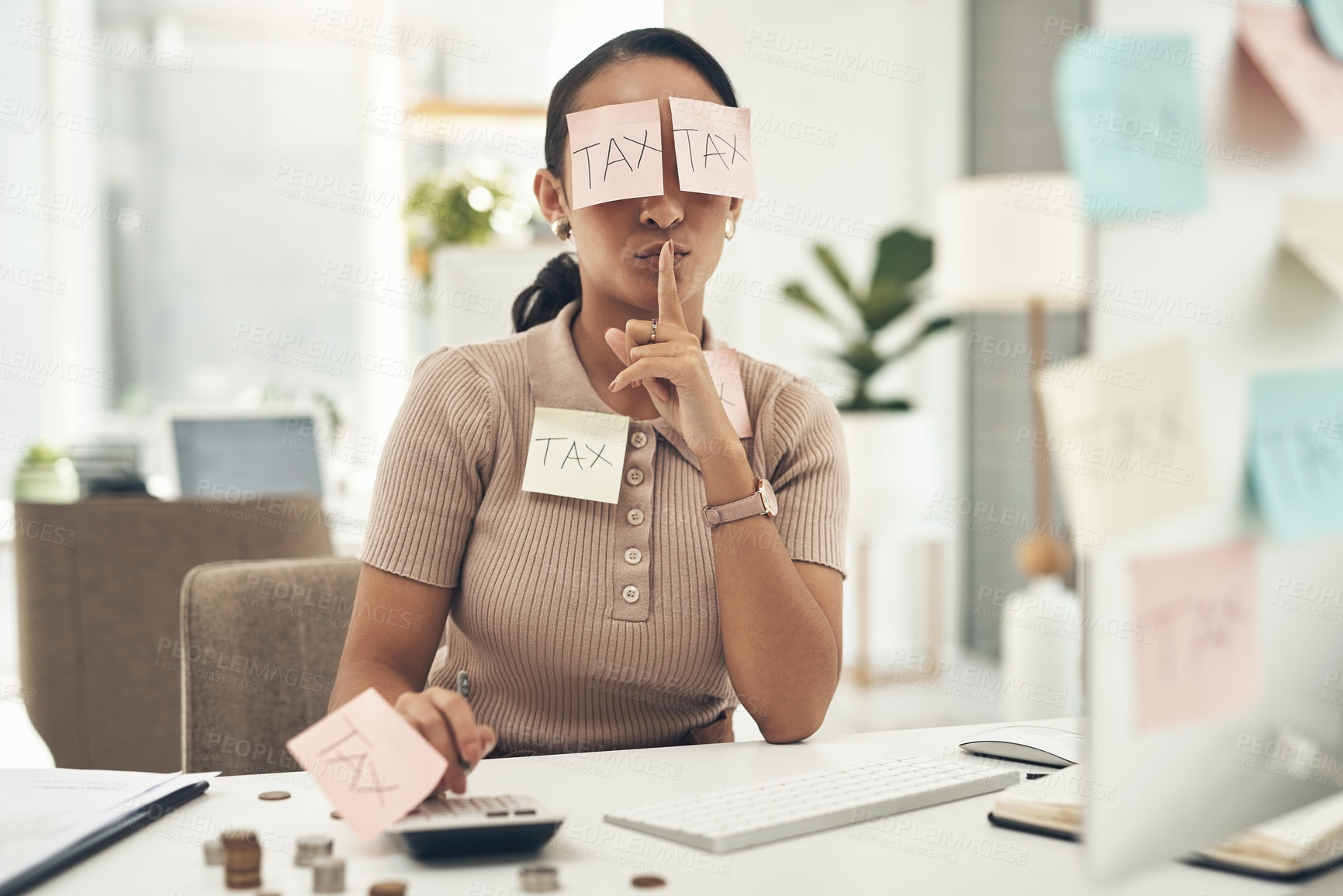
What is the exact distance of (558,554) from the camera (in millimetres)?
1213

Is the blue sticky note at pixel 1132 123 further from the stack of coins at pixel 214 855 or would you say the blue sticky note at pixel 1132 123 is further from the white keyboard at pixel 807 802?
the stack of coins at pixel 214 855

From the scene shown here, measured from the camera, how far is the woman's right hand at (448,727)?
0.86 m

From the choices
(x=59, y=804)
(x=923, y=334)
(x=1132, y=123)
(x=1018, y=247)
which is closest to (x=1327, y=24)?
(x=1132, y=123)

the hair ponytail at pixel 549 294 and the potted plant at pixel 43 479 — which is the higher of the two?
the hair ponytail at pixel 549 294

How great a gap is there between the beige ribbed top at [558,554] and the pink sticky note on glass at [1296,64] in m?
0.73

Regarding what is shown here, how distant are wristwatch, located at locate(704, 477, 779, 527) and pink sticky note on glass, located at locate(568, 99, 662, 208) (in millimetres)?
312

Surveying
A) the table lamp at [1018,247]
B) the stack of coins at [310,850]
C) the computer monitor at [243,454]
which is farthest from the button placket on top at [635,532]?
the table lamp at [1018,247]

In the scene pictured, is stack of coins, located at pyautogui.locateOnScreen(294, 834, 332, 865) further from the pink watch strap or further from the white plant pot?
the white plant pot

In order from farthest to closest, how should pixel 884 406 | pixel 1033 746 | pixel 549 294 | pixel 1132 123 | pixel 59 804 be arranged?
pixel 884 406 → pixel 549 294 → pixel 1033 746 → pixel 59 804 → pixel 1132 123

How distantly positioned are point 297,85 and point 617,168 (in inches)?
156

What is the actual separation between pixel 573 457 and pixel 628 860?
50 centimetres

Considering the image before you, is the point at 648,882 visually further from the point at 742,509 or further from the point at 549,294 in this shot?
the point at 549,294

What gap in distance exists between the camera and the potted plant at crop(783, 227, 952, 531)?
375 cm

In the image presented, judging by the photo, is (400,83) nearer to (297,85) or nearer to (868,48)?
(297,85)
